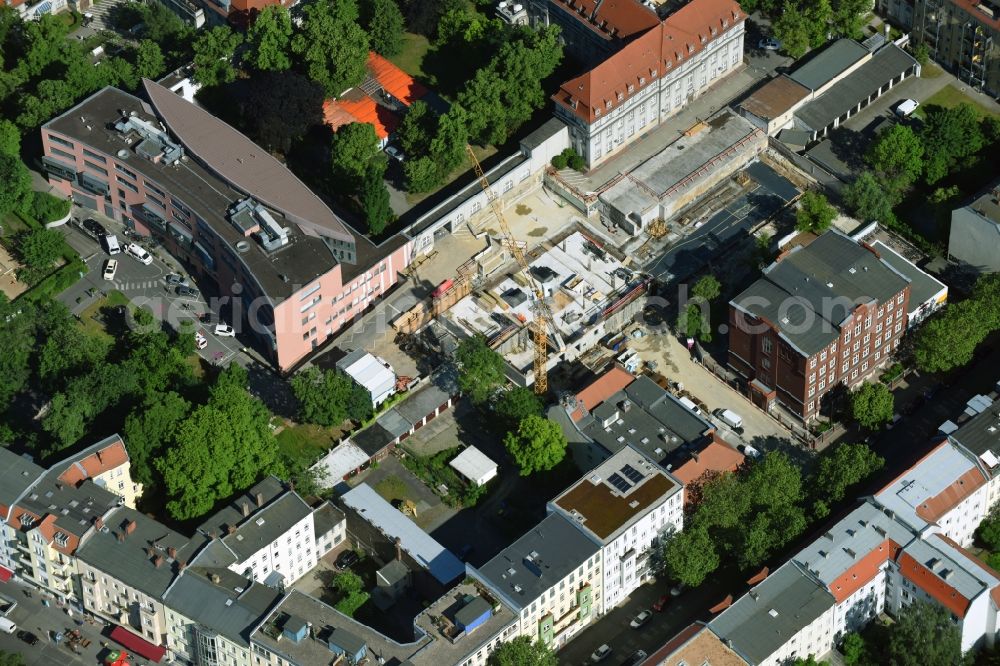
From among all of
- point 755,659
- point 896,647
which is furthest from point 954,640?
point 755,659

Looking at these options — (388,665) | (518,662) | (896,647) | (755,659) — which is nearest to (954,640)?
(896,647)

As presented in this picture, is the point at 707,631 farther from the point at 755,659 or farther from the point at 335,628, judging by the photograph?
the point at 335,628

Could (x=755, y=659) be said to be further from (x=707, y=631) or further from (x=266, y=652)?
(x=266, y=652)

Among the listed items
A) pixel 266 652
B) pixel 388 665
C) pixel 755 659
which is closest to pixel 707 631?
pixel 755 659

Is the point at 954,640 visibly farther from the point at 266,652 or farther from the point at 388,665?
the point at 266,652

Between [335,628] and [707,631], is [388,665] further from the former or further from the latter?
[707,631]

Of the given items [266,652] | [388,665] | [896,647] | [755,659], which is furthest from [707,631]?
[266,652]
